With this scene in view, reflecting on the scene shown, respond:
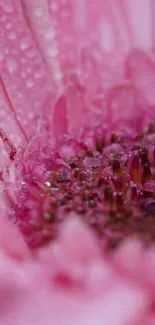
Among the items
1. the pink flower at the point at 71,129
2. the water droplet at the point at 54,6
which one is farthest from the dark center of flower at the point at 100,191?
the water droplet at the point at 54,6

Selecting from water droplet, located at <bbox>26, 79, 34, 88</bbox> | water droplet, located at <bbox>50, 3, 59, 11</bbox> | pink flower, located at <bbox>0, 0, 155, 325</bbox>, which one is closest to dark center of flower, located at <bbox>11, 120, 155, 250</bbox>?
pink flower, located at <bbox>0, 0, 155, 325</bbox>

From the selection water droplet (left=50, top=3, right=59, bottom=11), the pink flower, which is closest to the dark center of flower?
the pink flower

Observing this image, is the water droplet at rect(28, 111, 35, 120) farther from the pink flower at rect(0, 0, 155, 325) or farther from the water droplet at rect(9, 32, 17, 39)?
the water droplet at rect(9, 32, 17, 39)

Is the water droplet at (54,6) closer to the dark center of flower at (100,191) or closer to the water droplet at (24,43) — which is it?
the water droplet at (24,43)

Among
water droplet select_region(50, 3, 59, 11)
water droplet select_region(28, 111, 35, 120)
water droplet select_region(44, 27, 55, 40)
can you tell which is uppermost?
water droplet select_region(50, 3, 59, 11)

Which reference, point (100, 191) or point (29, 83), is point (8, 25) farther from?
point (100, 191)

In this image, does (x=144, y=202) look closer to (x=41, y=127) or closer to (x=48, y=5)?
(x=41, y=127)

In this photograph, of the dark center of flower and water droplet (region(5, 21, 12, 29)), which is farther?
water droplet (region(5, 21, 12, 29))

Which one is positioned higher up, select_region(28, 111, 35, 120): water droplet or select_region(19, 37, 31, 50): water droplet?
select_region(19, 37, 31, 50): water droplet
